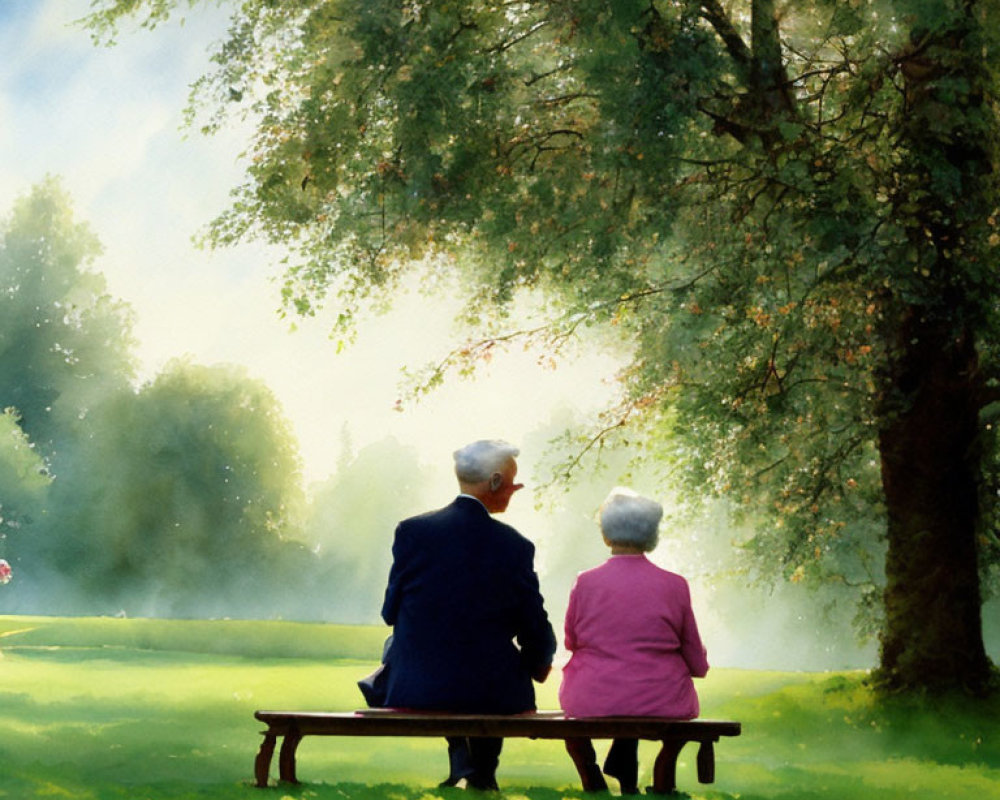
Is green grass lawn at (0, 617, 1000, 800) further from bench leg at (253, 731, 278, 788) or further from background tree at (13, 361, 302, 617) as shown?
background tree at (13, 361, 302, 617)

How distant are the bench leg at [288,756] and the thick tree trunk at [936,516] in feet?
32.8

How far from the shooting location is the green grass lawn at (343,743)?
31.3 ft

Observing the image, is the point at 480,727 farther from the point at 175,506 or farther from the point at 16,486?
the point at 175,506

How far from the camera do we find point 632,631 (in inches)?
316

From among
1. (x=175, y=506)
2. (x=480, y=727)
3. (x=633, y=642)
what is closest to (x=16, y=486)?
(x=175, y=506)

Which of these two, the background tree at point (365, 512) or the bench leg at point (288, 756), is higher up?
the background tree at point (365, 512)

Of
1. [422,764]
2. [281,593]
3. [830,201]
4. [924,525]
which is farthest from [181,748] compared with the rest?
[281,593]

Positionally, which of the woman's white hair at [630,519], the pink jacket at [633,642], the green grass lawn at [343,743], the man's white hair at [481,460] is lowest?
the green grass lawn at [343,743]

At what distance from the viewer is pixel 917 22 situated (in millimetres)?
12633

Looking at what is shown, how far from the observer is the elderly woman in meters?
8.02

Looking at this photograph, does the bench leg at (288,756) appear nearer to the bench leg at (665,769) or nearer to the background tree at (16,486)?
the bench leg at (665,769)

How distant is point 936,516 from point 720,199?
4.41 meters

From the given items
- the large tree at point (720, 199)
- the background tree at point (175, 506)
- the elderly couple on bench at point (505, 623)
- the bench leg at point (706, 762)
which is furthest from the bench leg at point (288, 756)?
the background tree at point (175, 506)

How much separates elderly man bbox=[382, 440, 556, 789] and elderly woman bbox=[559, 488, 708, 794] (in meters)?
0.27
